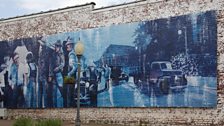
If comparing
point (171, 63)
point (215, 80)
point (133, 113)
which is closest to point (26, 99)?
point (133, 113)

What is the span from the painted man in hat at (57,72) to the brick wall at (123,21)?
71 centimetres

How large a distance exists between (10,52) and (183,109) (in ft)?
44.9

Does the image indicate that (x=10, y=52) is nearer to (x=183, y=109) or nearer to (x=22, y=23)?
(x=22, y=23)

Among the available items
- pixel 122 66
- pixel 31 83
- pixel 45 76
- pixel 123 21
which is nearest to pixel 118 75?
pixel 122 66

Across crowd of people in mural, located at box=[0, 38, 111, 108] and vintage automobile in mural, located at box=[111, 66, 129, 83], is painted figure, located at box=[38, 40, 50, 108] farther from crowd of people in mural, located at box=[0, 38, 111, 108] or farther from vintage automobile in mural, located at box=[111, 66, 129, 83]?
vintage automobile in mural, located at box=[111, 66, 129, 83]

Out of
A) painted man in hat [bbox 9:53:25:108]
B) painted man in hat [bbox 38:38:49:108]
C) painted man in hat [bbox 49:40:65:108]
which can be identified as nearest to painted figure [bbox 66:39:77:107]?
painted man in hat [bbox 49:40:65:108]

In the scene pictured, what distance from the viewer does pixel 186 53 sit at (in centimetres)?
2356

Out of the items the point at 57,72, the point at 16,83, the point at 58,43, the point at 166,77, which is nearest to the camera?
the point at 166,77

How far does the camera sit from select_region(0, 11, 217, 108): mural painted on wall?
2308 cm

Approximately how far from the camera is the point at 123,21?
26406 mm

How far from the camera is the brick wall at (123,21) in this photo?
22.8 meters

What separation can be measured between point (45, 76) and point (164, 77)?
8.80 meters

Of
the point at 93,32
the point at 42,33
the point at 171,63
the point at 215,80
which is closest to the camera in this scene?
the point at 215,80

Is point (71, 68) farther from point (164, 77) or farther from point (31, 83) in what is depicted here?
point (164, 77)
